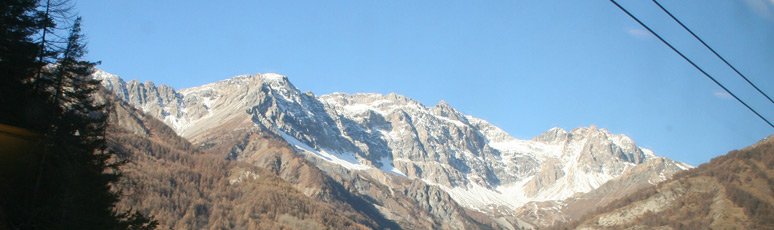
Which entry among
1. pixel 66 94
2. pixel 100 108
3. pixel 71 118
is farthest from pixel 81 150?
pixel 100 108

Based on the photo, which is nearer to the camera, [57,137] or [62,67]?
[57,137]

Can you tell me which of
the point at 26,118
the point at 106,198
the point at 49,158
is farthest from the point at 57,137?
the point at 106,198

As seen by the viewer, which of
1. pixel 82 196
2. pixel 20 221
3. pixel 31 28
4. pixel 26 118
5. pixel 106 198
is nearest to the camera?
pixel 20 221

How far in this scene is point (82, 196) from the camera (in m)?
37.1

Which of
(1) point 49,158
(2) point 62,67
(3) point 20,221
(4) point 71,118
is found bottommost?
(3) point 20,221

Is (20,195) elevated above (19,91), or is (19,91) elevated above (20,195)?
(19,91)

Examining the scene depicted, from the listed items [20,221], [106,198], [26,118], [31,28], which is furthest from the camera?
[106,198]

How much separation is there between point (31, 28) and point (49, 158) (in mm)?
10407

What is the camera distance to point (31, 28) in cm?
3969

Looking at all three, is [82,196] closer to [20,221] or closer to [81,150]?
[81,150]

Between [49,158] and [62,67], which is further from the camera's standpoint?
[62,67]

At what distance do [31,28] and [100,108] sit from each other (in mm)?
7247

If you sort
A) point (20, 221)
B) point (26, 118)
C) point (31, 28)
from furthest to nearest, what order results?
point (31, 28) → point (26, 118) → point (20, 221)

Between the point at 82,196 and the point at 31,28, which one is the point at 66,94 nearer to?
the point at 31,28
